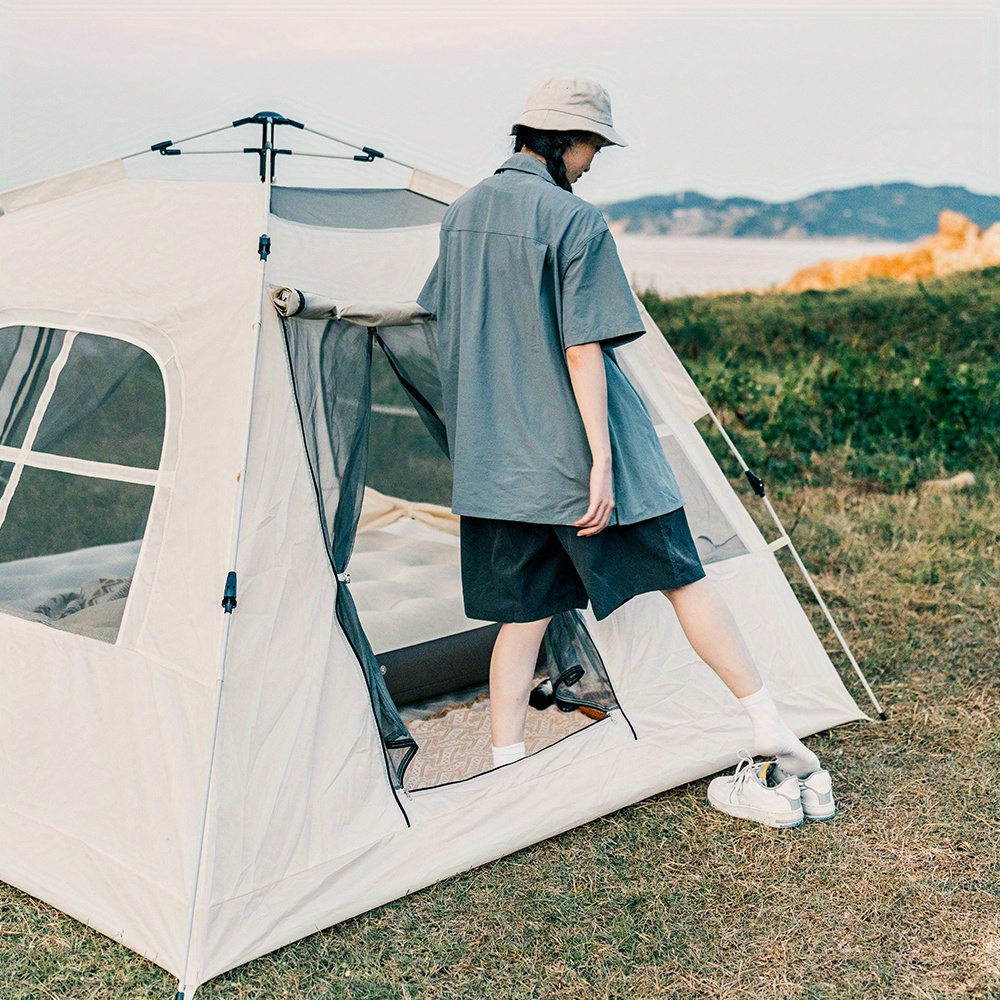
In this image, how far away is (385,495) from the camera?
4.04 m

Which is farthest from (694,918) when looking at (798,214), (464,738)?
(798,214)

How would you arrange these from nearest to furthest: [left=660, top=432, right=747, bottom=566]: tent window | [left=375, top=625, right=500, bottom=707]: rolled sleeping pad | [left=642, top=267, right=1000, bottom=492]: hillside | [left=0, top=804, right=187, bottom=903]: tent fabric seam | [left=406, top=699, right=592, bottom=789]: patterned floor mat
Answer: [left=0, top=804, right=187, bottom=903]: tent fabric seam, [left=406, top=699, right=592, bottom=789]: patterned floor mat, [left=660, top=432, right=747, bottom=566]: tent window, [left=375, top=625, right=500, bottom=707]: rolled sleeping pad, [left=642, top=267, right=1000, bottom=492]: hillside

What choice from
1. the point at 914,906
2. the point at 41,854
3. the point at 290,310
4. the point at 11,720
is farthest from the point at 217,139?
the point at 914,906

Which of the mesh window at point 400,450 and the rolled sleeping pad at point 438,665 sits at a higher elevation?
the mesh window at point 400,450

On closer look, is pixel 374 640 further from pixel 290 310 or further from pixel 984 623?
Result: pixel 984 623

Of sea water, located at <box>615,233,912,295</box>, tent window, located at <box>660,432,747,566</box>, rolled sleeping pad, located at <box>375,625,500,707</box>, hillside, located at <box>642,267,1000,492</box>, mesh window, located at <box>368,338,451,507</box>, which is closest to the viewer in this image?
tent window, located at <box>660,432,747,566</box>

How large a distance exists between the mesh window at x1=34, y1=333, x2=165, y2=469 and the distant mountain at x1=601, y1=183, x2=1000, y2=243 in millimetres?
12343

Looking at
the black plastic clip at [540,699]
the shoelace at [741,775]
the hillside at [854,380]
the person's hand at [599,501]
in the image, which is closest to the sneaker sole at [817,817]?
the shoelace at [741,775]

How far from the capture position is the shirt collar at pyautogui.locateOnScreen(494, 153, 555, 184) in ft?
7.08

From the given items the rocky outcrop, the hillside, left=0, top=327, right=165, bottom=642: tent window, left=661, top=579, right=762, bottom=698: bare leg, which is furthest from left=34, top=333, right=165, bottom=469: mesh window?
the rocky outcrop

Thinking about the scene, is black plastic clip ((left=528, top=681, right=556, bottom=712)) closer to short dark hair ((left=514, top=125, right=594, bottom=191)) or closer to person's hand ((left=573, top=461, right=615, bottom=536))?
person's hand ((left=573, top=461, right=615, bottom=536))

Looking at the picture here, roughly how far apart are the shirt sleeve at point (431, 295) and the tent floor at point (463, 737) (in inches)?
39.5

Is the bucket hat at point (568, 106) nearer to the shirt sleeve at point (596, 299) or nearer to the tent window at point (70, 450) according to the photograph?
the shirt sleeve at point (596, 299)

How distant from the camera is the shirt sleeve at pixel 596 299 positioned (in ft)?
6.86
